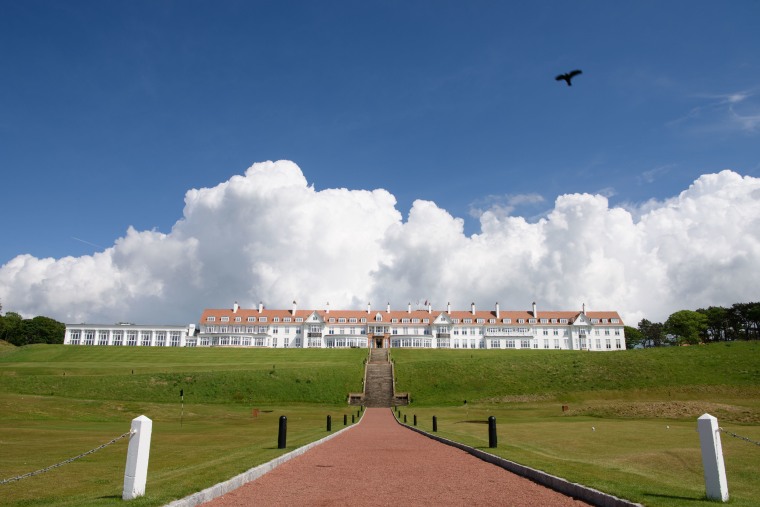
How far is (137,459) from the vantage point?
367 inches

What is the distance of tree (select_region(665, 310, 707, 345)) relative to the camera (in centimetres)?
13959

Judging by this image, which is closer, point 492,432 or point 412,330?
point 492,432

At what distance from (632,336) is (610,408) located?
14689 centimetres

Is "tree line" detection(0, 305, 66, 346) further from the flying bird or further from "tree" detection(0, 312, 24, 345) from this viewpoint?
the flying bird

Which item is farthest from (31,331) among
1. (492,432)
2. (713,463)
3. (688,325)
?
(688,325)

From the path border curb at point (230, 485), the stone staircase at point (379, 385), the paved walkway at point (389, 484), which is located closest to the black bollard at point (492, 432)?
the paved walkway at point (389, 484)

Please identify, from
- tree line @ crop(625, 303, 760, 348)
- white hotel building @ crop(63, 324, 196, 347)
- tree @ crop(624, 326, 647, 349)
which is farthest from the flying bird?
tree @ crop(624, 326, 647, 349)

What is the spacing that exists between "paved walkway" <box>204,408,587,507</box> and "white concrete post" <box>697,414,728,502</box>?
2463mm

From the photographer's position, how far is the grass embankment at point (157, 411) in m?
13.4

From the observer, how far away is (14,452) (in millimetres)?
20250

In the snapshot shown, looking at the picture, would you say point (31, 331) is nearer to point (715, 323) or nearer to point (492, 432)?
point (492, 432)

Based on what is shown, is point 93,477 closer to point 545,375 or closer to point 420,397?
point 420,397

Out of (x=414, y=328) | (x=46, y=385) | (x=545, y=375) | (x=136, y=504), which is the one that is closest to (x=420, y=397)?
(x=545, y=375)

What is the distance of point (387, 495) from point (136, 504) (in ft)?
15.4
